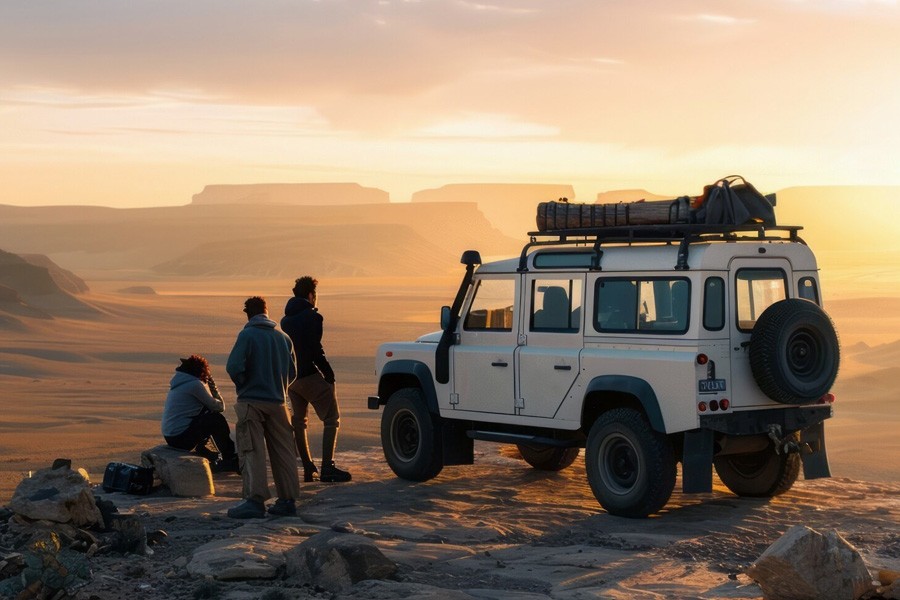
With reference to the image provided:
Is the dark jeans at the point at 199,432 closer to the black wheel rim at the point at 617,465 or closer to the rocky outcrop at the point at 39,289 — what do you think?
the black wheel rim at the point at 617,465

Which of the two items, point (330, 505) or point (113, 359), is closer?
point (330, 505)

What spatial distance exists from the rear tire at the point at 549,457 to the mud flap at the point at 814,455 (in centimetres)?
333

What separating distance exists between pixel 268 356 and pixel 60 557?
318cm

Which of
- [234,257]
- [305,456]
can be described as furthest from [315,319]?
[234,257]

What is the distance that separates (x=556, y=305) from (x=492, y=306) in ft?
3.11

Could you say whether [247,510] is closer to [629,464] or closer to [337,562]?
[337,562]

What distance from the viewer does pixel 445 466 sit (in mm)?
14992

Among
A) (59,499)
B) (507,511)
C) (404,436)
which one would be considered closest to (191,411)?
(404,436)

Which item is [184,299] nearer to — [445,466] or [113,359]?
[113,359]

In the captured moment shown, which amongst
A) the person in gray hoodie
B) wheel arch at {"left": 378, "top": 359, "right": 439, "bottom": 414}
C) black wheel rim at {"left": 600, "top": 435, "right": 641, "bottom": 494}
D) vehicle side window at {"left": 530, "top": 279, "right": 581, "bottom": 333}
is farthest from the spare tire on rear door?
the person in gray hoodie

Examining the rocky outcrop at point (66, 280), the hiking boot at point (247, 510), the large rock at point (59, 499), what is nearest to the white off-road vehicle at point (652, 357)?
the hiking boot at point (247, 510)

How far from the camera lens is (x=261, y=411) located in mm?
11258

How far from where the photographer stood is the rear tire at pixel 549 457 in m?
14.7

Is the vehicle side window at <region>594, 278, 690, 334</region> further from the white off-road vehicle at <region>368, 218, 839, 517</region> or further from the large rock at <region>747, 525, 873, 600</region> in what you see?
the large rock at <region>747, 525, 873, 600</region>
